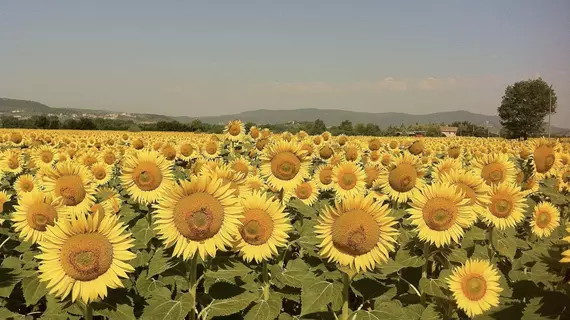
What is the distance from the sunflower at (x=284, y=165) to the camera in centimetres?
499

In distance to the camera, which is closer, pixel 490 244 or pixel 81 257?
pixel 81 257

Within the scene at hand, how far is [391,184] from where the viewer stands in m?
5.54

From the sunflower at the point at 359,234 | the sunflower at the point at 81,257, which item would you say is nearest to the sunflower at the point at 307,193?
the sunflower at the point at 359,234

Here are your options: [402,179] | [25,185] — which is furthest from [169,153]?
[402,179]

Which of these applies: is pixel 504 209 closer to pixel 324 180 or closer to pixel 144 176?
pixel 324 180

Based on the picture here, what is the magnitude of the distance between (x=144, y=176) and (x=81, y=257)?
237 centimetres

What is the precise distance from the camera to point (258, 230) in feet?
10.8

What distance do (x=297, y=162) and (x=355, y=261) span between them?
6.93 feet

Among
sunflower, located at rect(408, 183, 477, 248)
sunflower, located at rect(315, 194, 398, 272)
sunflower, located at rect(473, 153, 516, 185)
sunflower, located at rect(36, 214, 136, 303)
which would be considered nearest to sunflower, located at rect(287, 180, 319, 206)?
sunflower, located at rect(473, 153, 516, 185)

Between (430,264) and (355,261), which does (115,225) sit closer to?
(355,261)

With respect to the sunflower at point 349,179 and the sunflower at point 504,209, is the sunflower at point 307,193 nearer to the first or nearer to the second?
the sunflower at point 349,179

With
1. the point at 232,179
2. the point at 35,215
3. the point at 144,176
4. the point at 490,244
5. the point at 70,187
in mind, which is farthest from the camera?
the point at 144,176

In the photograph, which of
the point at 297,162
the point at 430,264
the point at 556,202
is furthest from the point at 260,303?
the point at 556,202

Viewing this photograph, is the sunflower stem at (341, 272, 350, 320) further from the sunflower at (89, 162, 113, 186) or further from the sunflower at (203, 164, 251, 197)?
the sunflower at (89, 162, 113, 186)
